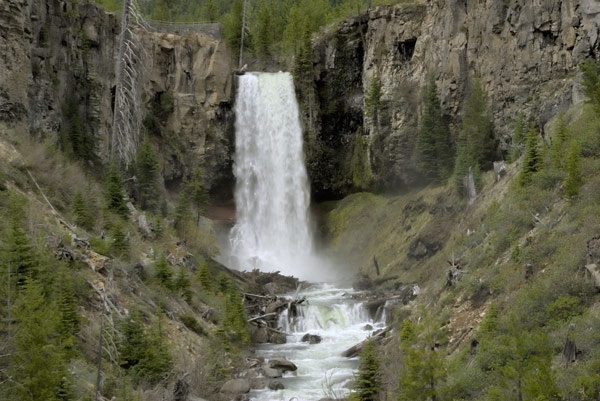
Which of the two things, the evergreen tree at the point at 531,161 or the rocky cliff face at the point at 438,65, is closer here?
the evergreen tree at the point at 531,161

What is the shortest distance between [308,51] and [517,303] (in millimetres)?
41044

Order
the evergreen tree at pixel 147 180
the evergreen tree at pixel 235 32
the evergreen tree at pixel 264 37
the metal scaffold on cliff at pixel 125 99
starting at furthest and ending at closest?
the evergreen tree at pixel 264 37, the evergreen tree at pixel 235 32, the evergreen tree at pixel 147 180, the metal scaffold on cliff at pixel 125 99

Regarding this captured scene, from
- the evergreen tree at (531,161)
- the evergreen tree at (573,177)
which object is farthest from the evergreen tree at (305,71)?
the evergreen tree at (573,177)

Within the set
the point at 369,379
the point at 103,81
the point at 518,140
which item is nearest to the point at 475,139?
the point at 518,140

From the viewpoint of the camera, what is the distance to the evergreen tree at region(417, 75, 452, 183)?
45.2m

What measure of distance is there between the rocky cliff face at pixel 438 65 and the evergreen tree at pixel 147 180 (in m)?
18.6

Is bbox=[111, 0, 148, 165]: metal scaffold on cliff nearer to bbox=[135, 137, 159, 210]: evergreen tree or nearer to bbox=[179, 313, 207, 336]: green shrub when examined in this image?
bbox=[135, 137, 159, 210]: evergreen tree

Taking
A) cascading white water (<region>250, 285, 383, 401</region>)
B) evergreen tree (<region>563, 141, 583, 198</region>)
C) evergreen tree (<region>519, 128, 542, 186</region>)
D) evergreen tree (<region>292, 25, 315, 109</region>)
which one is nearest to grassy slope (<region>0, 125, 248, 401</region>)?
cascading white water (<region>250, 285, 383, 401</region>)

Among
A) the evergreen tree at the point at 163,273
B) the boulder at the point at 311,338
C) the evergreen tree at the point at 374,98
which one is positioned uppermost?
the evergreen tree at the point at 374,98

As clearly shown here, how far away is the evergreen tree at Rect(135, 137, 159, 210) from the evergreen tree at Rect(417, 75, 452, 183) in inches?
732

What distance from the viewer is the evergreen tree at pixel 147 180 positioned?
1565 inches

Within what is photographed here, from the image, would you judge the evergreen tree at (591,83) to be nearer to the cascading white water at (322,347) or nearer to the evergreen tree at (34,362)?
the cascading white water at (322,347)

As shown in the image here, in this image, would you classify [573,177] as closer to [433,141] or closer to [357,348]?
→ [357,348]

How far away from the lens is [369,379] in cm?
1605
